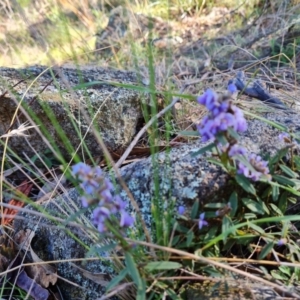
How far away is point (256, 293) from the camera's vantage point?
0.93 m

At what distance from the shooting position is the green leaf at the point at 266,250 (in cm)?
93

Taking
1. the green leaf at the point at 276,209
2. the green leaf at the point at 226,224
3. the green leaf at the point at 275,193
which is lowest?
the green leaf at the point at 276,209

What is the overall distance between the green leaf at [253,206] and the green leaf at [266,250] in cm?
6

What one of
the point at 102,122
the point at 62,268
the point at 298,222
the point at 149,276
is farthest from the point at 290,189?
the point at 102,122

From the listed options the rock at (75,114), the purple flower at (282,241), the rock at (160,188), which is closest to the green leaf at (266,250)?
the purple flower at (282,241)

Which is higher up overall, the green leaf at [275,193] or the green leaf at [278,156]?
Result: the green leaf at [278,156]

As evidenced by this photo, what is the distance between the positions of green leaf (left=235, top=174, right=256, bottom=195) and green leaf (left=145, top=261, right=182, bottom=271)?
0.61 ft

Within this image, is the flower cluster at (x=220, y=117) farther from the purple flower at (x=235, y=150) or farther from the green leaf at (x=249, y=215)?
the green leaf at (x=249, y=215)

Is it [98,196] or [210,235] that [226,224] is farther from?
[98,196]

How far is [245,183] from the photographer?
0.91 m

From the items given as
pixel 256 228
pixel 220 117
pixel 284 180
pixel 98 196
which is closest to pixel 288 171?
pixel 284 180

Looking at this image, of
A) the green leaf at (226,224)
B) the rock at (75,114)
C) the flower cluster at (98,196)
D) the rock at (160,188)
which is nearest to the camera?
the flower cluster at (98,196)

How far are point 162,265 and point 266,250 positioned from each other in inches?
8.6

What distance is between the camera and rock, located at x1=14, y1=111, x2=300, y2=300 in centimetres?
100
